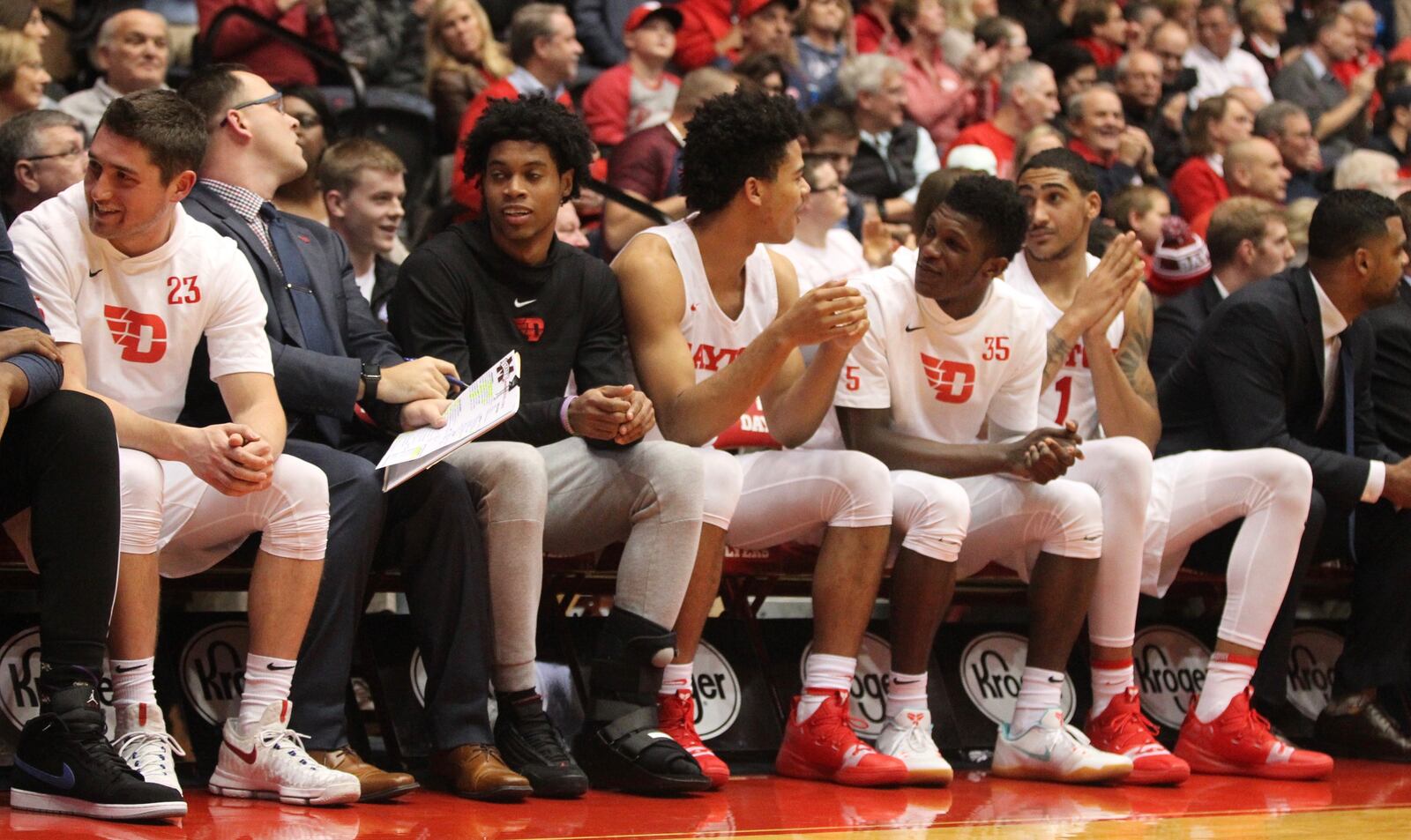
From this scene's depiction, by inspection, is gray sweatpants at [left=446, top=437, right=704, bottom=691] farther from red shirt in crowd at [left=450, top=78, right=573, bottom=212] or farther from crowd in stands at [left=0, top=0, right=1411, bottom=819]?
red shirt in crowd at [left=450, top=78, right=573, bottom=212]

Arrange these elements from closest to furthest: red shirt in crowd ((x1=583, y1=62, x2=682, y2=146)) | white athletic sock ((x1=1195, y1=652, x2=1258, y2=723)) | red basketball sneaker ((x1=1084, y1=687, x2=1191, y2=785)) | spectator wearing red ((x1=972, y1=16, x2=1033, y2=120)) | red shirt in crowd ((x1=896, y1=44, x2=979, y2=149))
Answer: red basketball sneaker ((x1=1084, y1=687, x2=1191, y2=785)) → white athletic sock ((x1=1195, y1=652, x2=1258, y2=723)) → red shirt in crowd ((x1=583, y1=62, x2=682, y2=146)) → red shirt in crowd ((x1=896, y1=44, x2=979, y2=149)) → spectator wearing red ((x1=972, y1=16, x2=1033, y2=120))

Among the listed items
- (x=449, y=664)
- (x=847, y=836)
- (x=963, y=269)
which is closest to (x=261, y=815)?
(x=449, y=664)

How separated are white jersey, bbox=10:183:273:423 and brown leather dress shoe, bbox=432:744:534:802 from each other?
104 cm

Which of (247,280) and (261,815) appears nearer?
(261,815)

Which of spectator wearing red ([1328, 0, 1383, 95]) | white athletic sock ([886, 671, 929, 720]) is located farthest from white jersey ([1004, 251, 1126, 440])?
spectator wearing red ([1328, 0, 1383, 95])

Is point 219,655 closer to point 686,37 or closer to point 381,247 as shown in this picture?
point 381,247

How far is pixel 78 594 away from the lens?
3.56m

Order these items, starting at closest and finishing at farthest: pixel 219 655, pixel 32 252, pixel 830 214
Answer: pixel 32 252 → pixel 219 655 → pixel 830 214

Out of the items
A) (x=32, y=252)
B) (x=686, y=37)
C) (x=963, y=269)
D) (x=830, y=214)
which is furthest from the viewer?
(x=686, y=37)

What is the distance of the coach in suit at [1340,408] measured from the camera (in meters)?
5.68

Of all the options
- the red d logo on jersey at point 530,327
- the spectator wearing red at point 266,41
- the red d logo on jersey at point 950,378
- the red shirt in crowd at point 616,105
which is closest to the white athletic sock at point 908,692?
the red d logo on jersey at point 950,378

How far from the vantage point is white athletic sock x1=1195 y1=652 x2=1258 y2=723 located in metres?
5.30

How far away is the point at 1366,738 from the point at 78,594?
423cm

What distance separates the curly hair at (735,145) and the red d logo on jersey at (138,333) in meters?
1.71
